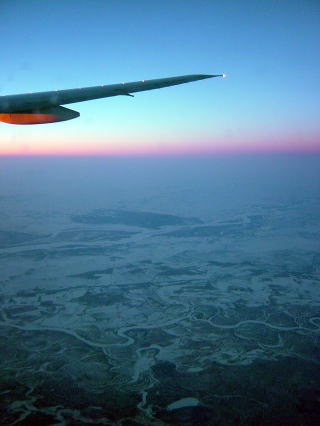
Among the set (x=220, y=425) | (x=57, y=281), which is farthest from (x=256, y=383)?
(x=57, y=281)

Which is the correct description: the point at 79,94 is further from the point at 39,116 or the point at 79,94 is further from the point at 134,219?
the point at 134,219

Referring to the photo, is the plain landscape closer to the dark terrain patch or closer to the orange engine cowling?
the dark terrain patch

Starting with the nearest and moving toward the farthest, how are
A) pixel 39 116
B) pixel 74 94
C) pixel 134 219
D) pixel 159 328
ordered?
pixel 74 94 → pixel 39 116 → pixel 159 328 → pixel 134 219

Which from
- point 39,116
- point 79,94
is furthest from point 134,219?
point 79,94

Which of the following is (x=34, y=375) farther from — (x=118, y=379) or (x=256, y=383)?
(x=256, y=383)

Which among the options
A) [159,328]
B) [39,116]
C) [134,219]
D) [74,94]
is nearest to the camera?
[74,94]

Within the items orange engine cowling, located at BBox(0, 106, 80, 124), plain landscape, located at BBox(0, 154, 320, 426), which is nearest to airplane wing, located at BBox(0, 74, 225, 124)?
orange engine cowling, located at BBox(0, 106, 80, 124)

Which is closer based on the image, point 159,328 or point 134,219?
point 159,328

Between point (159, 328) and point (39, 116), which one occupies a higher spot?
point (39, 116)

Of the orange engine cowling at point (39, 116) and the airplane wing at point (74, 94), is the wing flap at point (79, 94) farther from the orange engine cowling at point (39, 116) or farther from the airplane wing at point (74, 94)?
the orange engine cowling at point (39, 116)

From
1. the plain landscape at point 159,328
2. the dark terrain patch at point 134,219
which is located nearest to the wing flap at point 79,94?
the plain landscape at point 159,328

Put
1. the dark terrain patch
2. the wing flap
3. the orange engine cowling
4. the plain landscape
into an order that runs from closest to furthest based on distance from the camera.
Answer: the wing flap
the orange engine cowling
the plain landscape
the dark terrain patch
